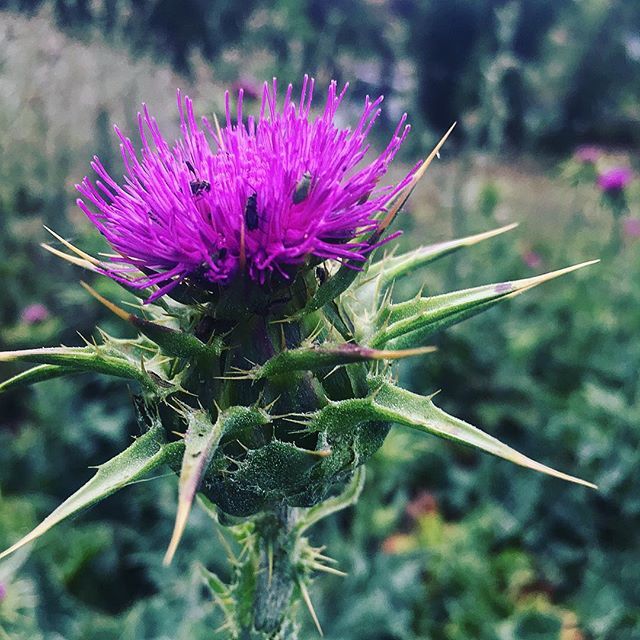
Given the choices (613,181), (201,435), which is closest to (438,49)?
(613,181)

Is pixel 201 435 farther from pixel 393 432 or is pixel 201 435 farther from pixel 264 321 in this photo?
pixel 393 432

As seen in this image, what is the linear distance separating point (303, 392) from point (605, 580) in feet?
8.23

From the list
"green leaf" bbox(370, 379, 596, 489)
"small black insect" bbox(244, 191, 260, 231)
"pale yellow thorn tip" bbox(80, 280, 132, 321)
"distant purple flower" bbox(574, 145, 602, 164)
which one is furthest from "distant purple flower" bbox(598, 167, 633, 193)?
"pale yellow thorn tip" bbox(80, 280, 132, 321)

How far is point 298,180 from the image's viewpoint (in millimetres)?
1336

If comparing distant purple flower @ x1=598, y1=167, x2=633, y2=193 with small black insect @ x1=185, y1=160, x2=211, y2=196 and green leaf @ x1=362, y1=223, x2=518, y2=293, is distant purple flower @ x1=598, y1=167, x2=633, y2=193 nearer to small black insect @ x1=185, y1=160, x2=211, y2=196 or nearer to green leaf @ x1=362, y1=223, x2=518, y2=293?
green leaf @ x1=362, y1=223, x2=518, y2=293

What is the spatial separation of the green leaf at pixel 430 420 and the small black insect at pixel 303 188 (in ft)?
1.25

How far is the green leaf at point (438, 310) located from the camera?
55.6 inches

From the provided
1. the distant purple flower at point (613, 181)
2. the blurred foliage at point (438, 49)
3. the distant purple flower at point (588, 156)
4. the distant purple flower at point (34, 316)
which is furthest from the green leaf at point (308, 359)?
the distant purple flower at point (588, 156)

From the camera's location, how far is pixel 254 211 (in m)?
1.31

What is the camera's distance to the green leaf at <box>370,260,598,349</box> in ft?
4.63

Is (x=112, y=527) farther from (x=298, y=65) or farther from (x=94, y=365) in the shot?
(x=298, y=65)

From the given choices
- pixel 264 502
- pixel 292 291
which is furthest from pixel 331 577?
pixel 292 291

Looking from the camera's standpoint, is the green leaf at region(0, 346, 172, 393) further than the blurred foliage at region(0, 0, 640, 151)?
No

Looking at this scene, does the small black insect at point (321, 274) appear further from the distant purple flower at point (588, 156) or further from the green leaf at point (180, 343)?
the distant purple flower at point (588, 156)
